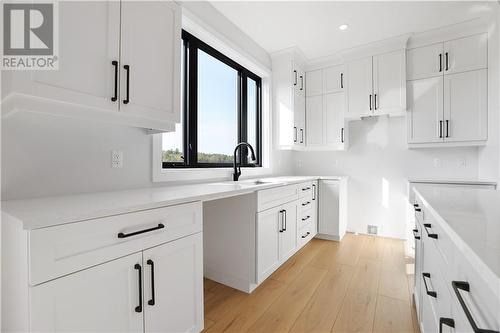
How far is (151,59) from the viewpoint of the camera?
1442mm

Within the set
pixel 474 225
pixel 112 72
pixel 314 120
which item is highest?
pixel 314 120

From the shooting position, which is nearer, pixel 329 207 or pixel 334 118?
pixel 329 207

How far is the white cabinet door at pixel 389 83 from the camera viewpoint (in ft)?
10.1

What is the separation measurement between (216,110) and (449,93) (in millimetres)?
2857

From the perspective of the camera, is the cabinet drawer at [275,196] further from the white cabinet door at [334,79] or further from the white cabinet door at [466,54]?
the white cabinet door at [466,54]

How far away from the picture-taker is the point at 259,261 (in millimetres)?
1978

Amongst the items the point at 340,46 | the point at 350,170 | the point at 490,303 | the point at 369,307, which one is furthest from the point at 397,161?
the point at 490,303

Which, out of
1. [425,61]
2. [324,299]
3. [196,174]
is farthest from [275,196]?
[425,61]

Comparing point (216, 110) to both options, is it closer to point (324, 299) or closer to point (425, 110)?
point (324, 299)

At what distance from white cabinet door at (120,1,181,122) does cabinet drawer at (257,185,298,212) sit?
0.95 meters

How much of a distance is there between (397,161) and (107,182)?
3543mm

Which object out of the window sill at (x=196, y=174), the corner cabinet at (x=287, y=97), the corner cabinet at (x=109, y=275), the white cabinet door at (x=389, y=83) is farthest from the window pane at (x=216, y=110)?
the white cabinet door at (x=389, y=83)

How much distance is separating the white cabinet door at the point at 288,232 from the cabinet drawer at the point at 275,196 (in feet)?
0.26

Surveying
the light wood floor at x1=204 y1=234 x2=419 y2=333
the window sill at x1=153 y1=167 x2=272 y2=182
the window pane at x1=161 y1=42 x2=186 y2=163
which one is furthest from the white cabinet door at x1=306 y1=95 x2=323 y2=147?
the window pane at x1=161 y1=42 x2=186 y2=163
